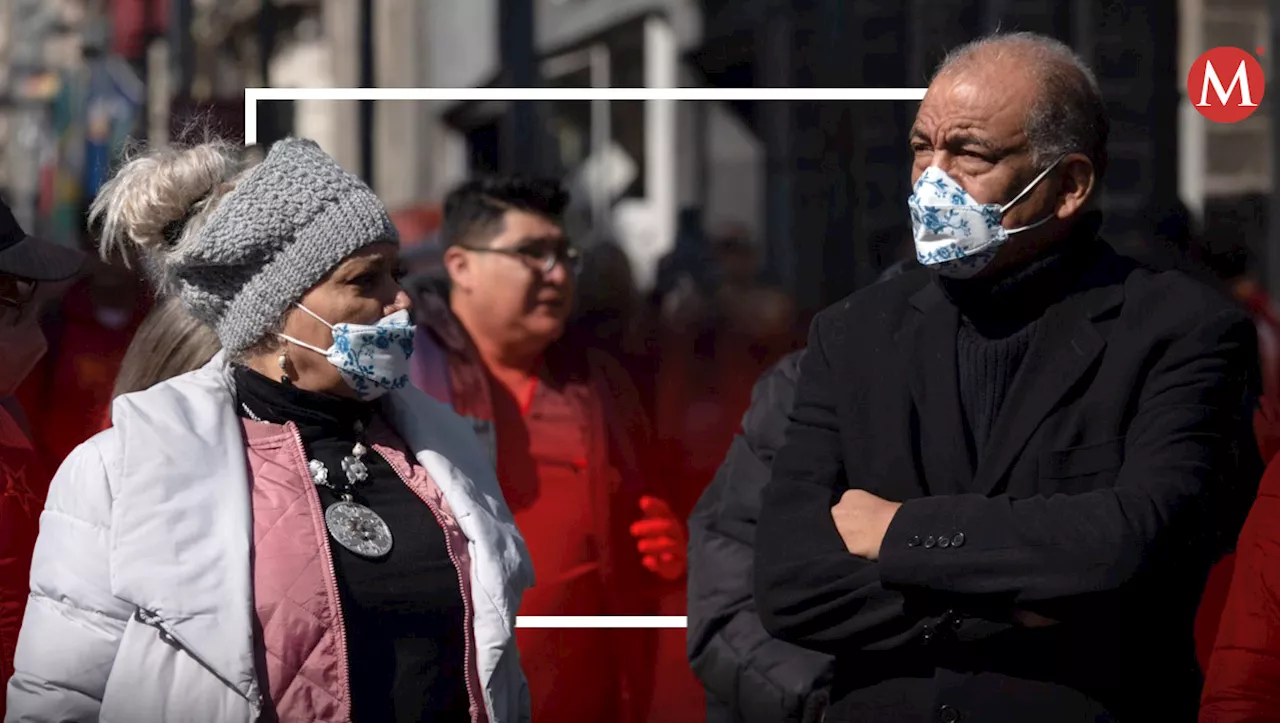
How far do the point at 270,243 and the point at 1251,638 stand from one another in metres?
2.01

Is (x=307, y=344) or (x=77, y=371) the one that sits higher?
(x=307, y=344)

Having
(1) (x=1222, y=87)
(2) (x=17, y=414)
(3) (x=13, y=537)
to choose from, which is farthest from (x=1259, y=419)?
(2) (x=17, y=414)

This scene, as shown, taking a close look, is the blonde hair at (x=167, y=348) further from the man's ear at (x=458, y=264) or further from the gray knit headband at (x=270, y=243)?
the man's ear at (x=458, y=264)

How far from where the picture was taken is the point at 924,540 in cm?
298

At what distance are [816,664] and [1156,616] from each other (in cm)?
98

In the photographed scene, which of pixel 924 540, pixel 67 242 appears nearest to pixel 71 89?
pixel 67 242

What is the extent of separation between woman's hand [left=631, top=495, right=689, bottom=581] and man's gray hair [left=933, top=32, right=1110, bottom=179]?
1.76 m

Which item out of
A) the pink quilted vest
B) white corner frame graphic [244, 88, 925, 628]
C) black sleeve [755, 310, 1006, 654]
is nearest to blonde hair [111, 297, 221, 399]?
the pink quilted vest

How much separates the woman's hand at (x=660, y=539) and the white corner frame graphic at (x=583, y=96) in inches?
5.1

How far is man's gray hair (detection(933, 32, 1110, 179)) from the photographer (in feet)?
10.3

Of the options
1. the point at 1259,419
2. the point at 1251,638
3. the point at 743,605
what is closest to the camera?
the point at 1251,638

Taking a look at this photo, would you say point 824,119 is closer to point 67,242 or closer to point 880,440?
point 880,440

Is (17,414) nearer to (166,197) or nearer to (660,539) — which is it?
(166,197)

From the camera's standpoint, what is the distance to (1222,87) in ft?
15.1
